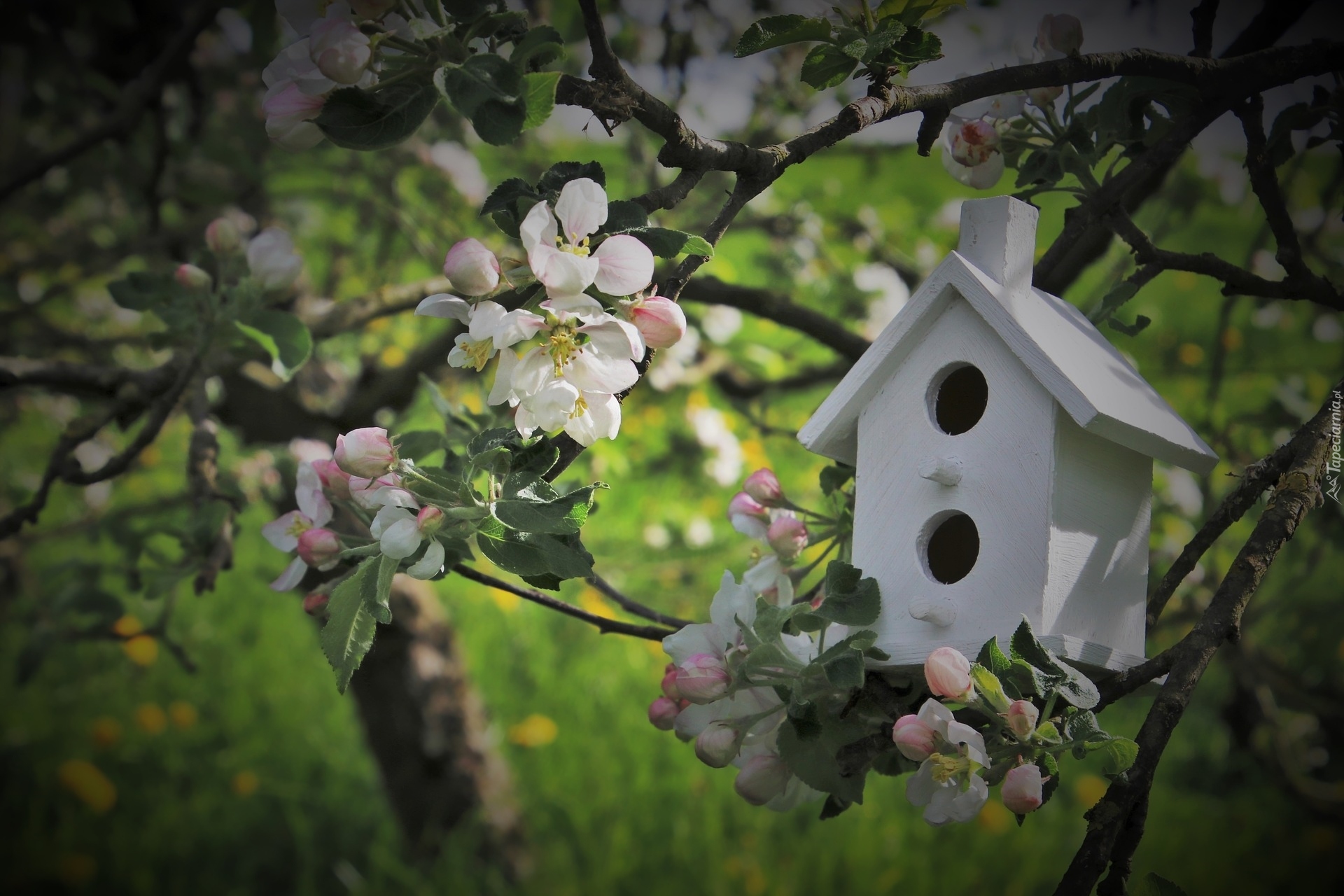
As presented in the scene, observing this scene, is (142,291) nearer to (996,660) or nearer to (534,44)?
(534,44)

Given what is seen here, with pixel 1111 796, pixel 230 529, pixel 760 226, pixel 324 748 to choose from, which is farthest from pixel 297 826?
pixel 1111 796

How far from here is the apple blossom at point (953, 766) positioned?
749mm

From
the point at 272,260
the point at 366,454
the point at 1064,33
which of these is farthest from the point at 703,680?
the point at 272,260

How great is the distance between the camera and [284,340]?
1297mm

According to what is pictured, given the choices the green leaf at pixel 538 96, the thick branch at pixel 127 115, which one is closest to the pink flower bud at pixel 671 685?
the green leaf at pixel 538 96

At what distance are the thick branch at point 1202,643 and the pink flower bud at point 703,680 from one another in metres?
0.27

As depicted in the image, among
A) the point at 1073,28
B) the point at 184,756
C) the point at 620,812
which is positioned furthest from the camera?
the point at 184,756

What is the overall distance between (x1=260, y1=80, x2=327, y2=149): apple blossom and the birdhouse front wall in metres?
0.52

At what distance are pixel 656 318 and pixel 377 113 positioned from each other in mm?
214

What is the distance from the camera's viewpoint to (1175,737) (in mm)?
3363

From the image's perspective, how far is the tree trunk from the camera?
2.24m

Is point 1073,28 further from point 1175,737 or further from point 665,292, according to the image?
point 1175,737

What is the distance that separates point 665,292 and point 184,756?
252 centimetres

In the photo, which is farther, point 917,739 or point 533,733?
point 533,733
